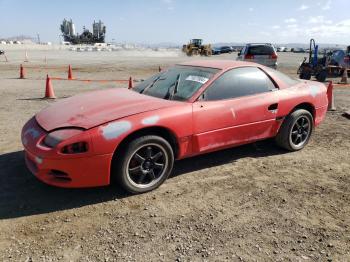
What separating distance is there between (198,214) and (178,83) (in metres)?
1.91

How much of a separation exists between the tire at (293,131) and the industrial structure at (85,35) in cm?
9686

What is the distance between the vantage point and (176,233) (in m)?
3.46

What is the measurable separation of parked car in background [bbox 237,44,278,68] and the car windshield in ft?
41.7

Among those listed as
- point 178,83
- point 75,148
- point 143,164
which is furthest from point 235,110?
point 75,148

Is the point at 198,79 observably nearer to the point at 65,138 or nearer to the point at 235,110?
the point at 235,110

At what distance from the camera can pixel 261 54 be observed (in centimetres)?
1728

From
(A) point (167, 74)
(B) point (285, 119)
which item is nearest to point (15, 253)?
(A) point (167, 74)

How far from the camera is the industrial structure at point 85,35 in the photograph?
96.5 meters

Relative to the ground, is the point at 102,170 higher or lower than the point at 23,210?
higher

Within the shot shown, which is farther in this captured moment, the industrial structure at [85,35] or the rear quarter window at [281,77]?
the industrial structure at [85,35]

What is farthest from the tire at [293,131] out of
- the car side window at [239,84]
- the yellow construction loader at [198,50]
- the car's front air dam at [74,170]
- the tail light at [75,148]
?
the yellow construction loader at [198,50]

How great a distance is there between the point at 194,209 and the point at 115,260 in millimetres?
1159

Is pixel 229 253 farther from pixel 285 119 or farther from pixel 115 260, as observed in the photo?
pixel 285 119

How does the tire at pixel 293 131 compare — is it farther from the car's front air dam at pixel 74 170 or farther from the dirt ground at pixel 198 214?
the car's front air dam at pixel 74 170
